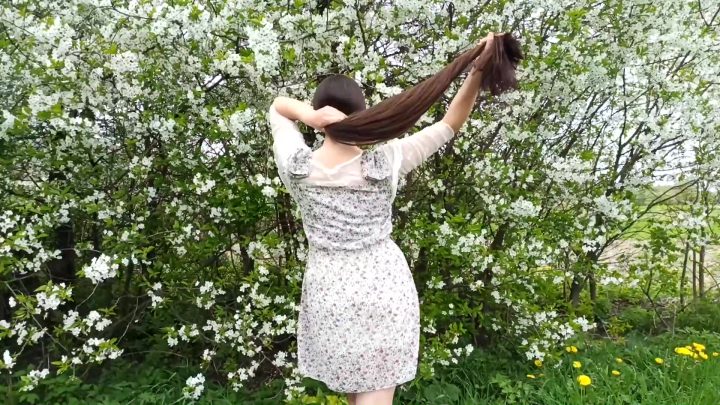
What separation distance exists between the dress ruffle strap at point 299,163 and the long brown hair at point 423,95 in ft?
0.61

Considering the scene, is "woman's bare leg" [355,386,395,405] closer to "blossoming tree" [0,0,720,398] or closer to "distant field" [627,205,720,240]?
"blossoming tree" [0,0,720,398]

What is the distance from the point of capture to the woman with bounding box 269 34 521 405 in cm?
185

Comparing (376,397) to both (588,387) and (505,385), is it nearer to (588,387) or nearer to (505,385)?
(505,385)

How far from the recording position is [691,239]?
400 centimetres

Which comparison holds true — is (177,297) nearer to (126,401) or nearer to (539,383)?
(126,401)

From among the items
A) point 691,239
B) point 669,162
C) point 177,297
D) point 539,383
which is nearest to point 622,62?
point 669,162

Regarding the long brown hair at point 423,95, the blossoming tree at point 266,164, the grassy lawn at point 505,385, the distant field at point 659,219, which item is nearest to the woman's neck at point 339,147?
the long brown hair at point 423,95

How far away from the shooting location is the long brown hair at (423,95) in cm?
167

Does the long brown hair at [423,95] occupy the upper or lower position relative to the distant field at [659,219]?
lower

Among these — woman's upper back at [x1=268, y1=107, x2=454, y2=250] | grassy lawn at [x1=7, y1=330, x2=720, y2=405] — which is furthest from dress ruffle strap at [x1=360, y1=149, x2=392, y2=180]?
grassy lawn at [x1=7, y1=330, x2=720, y2=405]

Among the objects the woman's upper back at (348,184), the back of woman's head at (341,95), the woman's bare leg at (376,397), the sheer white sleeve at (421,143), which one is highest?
the back of woman's head at (341,95)

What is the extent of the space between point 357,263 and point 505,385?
194 centimetres

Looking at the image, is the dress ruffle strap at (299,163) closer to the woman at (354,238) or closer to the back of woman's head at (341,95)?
the woman at (354,238)

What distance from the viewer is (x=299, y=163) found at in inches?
72.6
